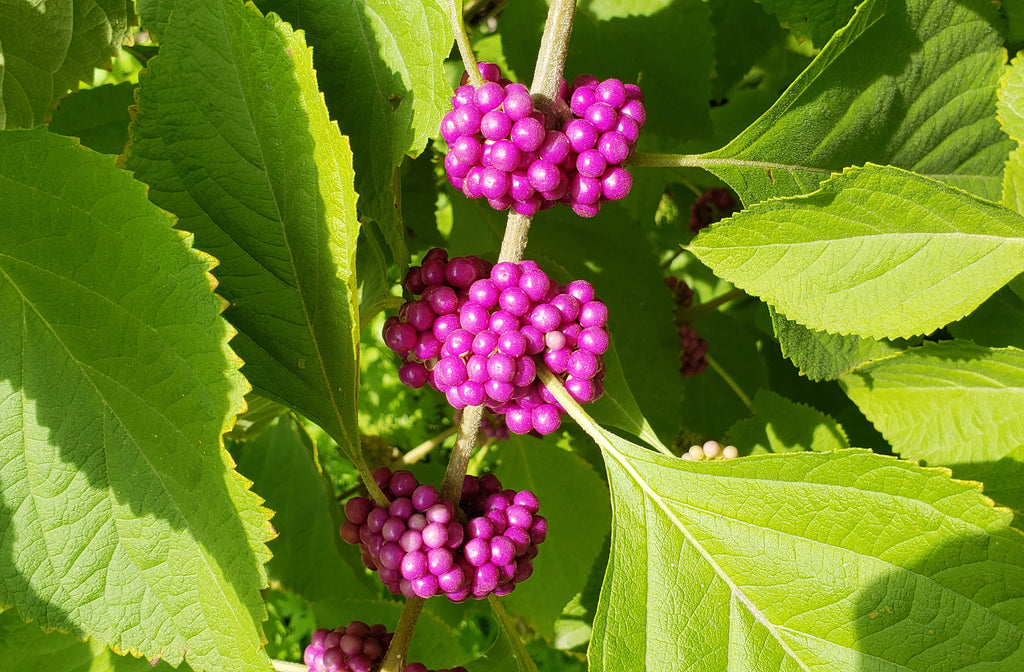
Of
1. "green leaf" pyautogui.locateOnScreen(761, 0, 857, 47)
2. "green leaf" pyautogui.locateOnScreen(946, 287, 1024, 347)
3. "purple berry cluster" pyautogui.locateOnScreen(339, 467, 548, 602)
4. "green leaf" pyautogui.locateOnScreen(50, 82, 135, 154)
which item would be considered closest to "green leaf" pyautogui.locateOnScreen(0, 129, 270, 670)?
"purple berry cluster" pyautogui.locateOnScreen(339, 467, 548, 602)

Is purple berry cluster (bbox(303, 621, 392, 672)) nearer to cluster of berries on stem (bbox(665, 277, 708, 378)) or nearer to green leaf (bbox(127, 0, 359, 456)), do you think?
green leaf (bbox(127, 0, 359, 456))

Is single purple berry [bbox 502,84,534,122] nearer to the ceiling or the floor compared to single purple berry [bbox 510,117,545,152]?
nearer to the ceiling

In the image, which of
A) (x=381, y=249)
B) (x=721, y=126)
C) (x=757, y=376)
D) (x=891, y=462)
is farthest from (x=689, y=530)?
(x=721, y=126)

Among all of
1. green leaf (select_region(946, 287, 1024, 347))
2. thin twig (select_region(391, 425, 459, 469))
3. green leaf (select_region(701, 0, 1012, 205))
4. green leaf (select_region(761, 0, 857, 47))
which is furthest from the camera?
thin twig (select_region(391, 425, 459, 469))

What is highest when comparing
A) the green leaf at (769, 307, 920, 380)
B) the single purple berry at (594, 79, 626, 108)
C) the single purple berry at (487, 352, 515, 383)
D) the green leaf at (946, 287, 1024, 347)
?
the single purple berry at (594, 79, 626, 108)

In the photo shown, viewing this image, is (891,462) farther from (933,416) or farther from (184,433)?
(184,433)

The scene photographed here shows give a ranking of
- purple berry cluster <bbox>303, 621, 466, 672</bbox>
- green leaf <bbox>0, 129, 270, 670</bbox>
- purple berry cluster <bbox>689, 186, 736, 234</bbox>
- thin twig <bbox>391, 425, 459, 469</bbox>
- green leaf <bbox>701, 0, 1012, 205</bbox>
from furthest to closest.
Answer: purple berry cluster <bbox>689, 186, 736, 234</bbox> < thin twig <bbox>391, 425, 459, 469</bbox> < purple berry cluster <bbox>303, 621, 466, 672</bbox> < green leaf <bbox>701, 0, 1012, 205</bbox> < green leaf <bbox>0, 129, 270, 670</bbox>

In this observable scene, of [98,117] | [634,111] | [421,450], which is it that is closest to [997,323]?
[634,111]

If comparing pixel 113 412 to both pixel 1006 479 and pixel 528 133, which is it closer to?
pixel 528 133
